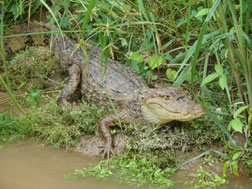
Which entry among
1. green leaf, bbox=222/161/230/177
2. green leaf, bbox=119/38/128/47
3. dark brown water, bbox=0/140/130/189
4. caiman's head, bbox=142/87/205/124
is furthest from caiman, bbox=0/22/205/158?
green leaf, bbox=222/161/230/177

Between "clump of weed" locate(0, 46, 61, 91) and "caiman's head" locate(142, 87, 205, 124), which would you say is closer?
"caiman's head" locate(142, 87, 205, 124)

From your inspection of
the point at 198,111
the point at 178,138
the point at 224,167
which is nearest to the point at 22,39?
the point at 178,138

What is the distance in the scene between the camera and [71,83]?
16.9 ft

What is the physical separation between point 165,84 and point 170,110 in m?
1.01

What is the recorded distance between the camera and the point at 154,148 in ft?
13.0

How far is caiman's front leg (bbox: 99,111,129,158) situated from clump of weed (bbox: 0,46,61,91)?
153 cm

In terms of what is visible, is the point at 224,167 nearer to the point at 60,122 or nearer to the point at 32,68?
the point at 60,122

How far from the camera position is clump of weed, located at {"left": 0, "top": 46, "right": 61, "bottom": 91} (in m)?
5.46

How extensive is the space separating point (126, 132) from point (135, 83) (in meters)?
0.78

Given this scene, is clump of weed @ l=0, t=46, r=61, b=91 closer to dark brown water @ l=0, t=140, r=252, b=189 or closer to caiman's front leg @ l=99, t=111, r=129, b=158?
dark brown water @ l=0, t=140, r=252, b=189

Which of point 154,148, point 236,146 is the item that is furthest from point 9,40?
point 236,146

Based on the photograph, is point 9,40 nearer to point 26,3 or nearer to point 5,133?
point 26,3

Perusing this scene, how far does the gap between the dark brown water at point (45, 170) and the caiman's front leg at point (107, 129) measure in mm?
166

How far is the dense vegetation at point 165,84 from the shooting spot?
3.52m
